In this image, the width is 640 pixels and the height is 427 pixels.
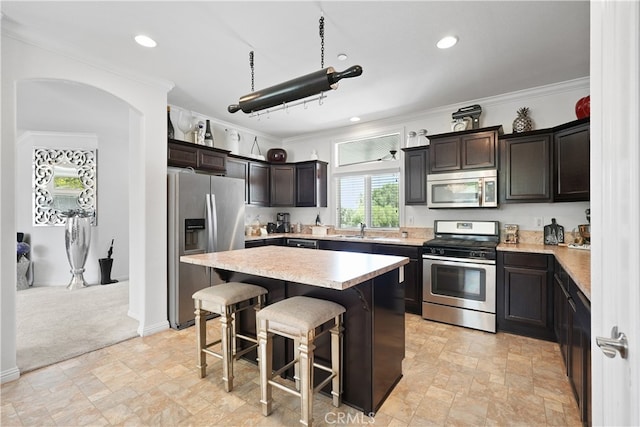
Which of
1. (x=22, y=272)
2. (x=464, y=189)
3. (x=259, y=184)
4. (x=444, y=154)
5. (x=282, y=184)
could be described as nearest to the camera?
(x=464, y=189)

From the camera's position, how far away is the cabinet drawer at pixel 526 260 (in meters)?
3.03

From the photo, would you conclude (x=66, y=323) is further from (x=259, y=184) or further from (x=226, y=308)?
(x=259, y=184)

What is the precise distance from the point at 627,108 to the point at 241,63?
117 inches

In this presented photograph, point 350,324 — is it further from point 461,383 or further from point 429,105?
point 429,105

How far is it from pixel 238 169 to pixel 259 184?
0.52 meters

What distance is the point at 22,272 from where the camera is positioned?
503 cm

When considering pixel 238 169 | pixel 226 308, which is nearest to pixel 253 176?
pixel 238 169

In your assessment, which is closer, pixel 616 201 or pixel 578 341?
pixel 616 201

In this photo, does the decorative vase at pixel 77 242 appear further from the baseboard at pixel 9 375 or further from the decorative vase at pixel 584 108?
the decorative vase at pixel 584 108

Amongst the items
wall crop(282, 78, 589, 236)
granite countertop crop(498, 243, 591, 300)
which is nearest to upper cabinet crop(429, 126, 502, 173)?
wall crop(282, 78, 589, 236)

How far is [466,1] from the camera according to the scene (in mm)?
2086

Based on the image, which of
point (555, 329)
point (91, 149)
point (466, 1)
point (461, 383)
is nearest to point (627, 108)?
point (466, 1)

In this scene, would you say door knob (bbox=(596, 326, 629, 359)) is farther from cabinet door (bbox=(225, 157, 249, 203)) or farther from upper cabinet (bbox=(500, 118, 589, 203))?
cabinet door (bbox=(225, 157, 249, 203))

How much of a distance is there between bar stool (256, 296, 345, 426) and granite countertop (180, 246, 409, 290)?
0.24 metres
